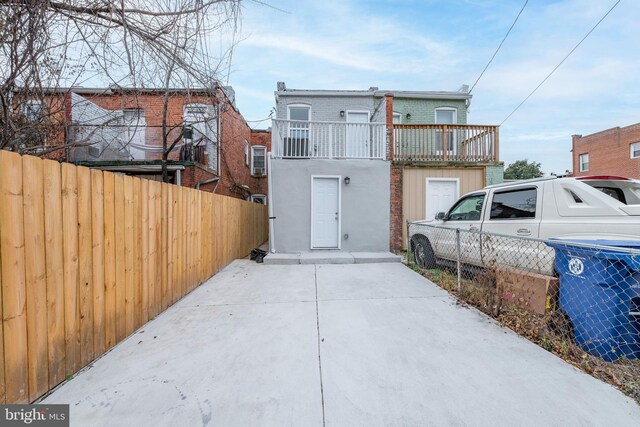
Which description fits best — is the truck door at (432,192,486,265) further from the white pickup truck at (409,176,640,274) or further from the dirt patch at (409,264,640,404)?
the dirt patch at (409,264,640,404)

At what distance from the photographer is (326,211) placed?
27.2 ft

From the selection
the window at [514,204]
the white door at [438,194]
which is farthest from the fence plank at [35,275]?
the white door at [438,194]

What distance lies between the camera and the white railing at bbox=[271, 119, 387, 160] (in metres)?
8.48

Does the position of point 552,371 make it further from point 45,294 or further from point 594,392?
point 45,294

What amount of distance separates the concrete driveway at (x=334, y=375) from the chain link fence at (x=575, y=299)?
0.26m

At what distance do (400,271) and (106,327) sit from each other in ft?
17.3

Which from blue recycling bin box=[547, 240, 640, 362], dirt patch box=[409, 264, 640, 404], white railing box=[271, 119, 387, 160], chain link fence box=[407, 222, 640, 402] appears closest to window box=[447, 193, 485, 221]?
chain link fence box=[407, 222, 640, 402]

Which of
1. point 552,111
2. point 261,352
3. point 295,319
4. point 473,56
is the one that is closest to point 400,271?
point 295,319

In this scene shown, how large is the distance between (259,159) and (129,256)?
50.8 ft

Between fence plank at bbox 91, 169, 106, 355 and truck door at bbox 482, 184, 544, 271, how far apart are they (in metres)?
4.57

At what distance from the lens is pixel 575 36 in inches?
309

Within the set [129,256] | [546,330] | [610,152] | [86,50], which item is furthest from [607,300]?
[610,152]

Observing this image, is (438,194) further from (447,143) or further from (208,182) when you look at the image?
(208,182)

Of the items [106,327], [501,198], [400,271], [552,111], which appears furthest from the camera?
[552,111]
